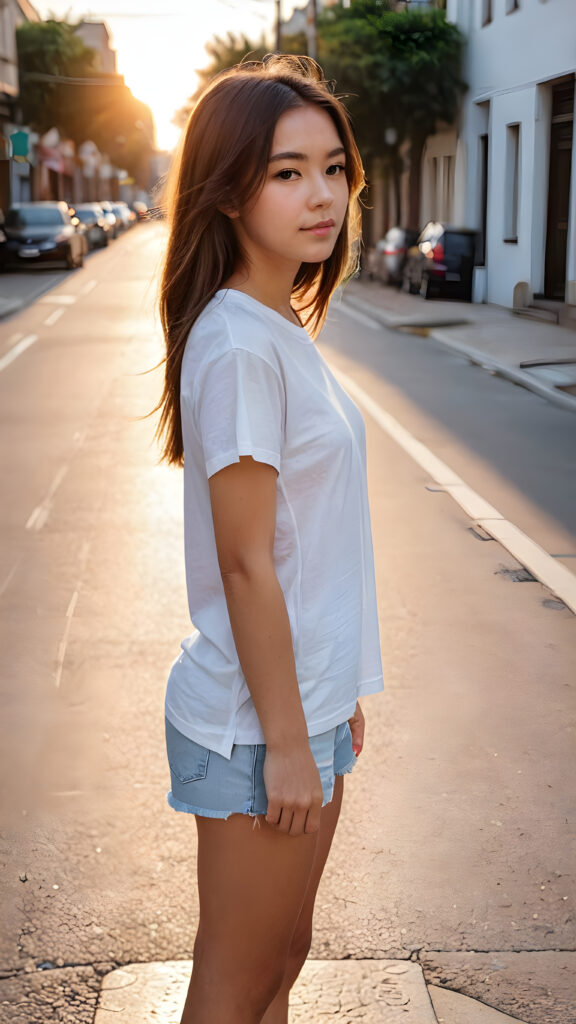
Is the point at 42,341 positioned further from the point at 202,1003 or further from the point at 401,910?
the point at 202,1003

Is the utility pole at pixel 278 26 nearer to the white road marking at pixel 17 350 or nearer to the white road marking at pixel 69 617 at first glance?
the white road marking at pixel 17 350

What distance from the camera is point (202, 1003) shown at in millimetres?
1778

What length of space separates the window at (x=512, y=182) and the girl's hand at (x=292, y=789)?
24.0 metres

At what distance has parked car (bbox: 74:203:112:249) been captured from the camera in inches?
1778

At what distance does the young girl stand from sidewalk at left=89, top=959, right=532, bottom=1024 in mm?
954

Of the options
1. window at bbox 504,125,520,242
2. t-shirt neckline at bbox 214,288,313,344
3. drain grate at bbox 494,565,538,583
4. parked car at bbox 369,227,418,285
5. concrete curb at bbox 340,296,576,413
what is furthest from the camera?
parked car at bbox 369,227,418,285

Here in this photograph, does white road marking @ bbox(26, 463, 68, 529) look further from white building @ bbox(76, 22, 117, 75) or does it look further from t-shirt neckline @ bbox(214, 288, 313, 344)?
white building @ bbox(76, 22, 117, 75)

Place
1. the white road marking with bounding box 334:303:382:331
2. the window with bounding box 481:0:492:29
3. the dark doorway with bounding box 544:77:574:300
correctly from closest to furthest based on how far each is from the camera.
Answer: the white road marking with bounding box 334:303:382:331 < the dark doorway with bounding box 544:77:574:300 < the window with bounding box 481:0:492:29

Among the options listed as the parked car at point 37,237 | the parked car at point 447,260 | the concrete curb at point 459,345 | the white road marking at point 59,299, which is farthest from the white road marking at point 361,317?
the parked car at point 37,237

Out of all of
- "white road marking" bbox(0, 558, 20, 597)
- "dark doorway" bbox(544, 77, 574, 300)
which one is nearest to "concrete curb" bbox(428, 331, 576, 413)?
"dark doorway" bbox(544, 77, 574, 300)

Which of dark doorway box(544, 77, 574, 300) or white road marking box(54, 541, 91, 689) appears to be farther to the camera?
dark doorway box(544, 77, 574, 300)

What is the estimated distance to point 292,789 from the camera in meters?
1.69

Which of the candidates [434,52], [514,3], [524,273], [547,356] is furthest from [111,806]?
[434,52]

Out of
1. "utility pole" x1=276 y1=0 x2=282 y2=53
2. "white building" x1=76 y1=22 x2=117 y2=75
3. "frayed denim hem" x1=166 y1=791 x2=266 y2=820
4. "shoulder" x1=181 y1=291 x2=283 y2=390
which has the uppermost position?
"white building" x1=76 y1=22 x2=117 y2=75
